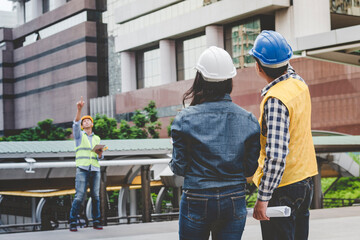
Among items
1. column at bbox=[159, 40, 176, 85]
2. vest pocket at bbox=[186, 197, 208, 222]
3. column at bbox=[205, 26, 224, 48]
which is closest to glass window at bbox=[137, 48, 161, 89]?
column at bbox=[159, 40, 176, 85]

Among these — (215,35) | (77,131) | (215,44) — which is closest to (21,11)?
(215,35)

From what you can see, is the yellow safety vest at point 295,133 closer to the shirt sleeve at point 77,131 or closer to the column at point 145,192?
the shirt sleeve at point 77,131

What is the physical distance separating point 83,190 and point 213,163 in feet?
20.2

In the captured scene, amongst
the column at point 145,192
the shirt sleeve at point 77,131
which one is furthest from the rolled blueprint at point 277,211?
the column at point 145,192

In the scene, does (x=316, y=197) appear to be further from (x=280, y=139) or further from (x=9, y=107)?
(x=9, y=107)

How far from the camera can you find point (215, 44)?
51.0 metres

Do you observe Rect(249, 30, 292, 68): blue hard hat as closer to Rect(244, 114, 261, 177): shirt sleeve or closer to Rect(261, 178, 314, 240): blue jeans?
Rect(244, 114, 261, 177): shirt sleeve

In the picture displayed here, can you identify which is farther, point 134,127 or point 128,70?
point 128,70

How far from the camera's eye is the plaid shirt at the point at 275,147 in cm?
339

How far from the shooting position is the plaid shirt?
3.39 m

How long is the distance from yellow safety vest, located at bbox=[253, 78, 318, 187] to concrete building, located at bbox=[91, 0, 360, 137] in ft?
67.7

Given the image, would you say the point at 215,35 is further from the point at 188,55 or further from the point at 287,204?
the point at 287,204

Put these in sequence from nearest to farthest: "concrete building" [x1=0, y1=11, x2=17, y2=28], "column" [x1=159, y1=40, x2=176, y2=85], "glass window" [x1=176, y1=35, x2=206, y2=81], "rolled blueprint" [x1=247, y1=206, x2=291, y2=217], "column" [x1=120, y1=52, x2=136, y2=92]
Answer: "rolled blueprint" [x1=247, y1=206, x2=291, y2=217]
"glass window" [x1=176, y1=35, x2=206, y2=81]
"column" [x1=159, y1=40, x2=176, y2=85]
"column" [x1=120, y1=52, x2=136, y2=92]
"concrete building" [x1=0, y1=11, x2=17, y2=28]

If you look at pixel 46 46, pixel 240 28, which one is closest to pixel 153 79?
pixel 240 28
